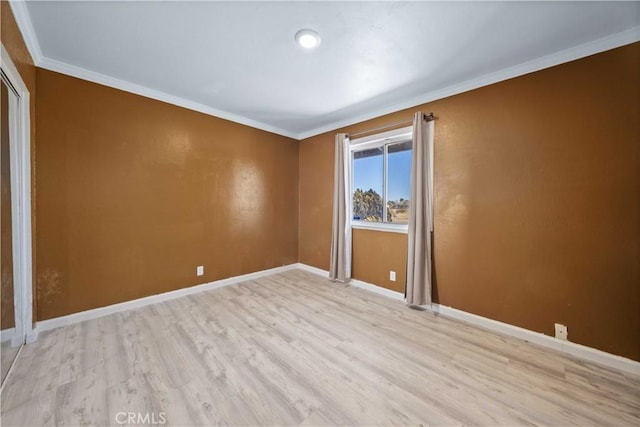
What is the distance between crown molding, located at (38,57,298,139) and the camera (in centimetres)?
216

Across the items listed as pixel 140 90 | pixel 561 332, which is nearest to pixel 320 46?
pixel 140 90

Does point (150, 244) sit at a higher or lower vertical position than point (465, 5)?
Result: lower

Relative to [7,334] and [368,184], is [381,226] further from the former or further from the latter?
[7,334]

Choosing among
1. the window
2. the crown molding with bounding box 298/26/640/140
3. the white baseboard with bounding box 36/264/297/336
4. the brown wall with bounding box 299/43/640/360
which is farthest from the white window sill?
the white baseboard with bounding box 36/264/297/336

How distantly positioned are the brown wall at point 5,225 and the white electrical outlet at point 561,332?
4204 millimetres

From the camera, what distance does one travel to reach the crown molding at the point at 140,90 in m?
2.16

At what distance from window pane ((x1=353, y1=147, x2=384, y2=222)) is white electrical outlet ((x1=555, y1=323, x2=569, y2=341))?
1987 mm

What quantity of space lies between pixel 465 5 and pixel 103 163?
3.40m

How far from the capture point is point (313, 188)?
4.11 m

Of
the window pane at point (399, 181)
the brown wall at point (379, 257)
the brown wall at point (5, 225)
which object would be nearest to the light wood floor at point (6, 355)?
the brown wall at point (5, 225)

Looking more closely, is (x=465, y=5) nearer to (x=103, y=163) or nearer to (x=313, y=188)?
(x=313, y=188)

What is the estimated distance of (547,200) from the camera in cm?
204

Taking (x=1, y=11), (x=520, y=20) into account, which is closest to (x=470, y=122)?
(x=520, y=20)

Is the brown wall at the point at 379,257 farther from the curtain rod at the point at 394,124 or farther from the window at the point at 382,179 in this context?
the curtain rod at the point at 394,124
